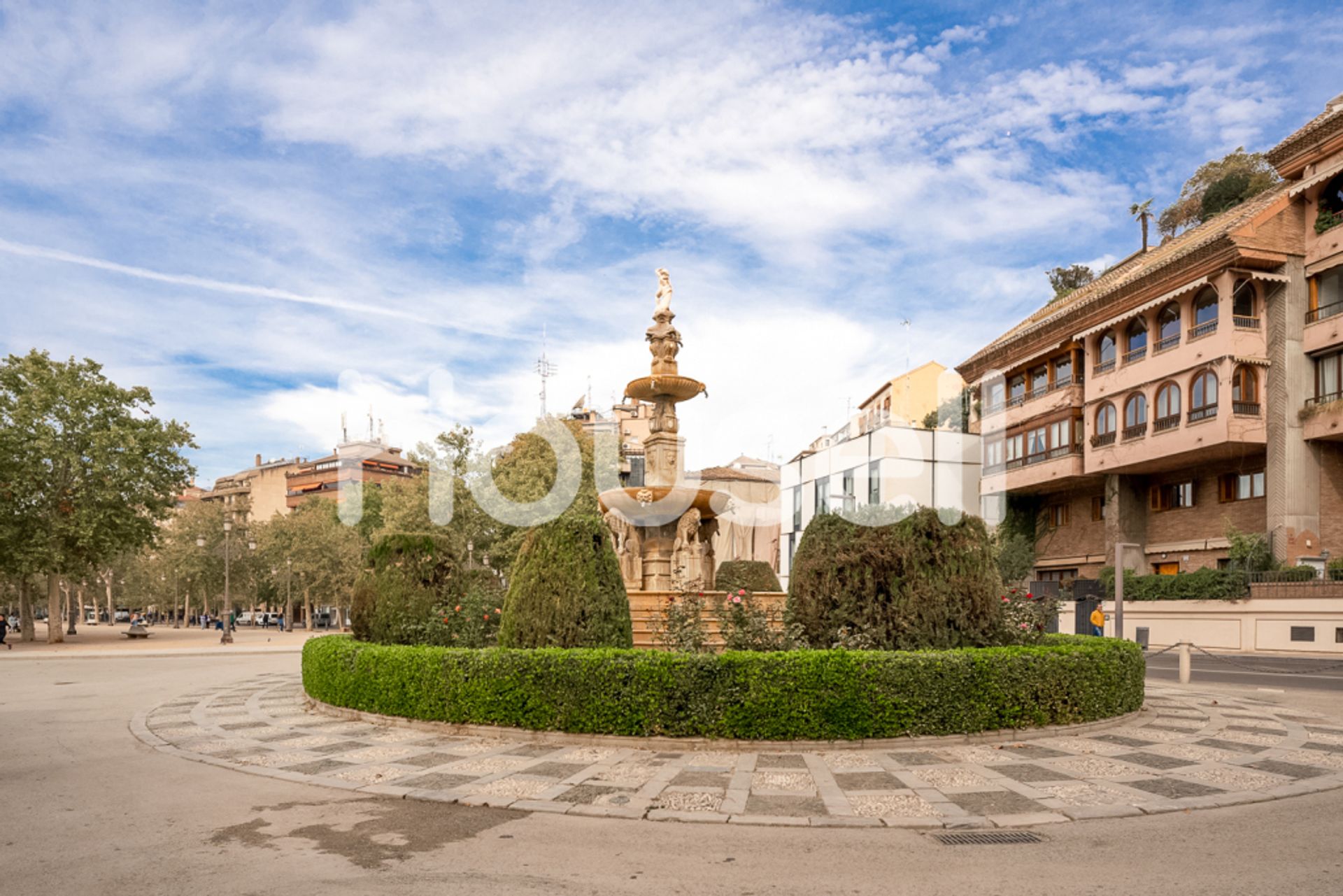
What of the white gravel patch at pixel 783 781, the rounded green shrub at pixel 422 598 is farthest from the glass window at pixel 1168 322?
the white gravel patch at pixel 783 781

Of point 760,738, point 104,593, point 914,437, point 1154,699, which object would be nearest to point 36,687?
point 760,738

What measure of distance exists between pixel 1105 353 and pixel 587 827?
35.2 m

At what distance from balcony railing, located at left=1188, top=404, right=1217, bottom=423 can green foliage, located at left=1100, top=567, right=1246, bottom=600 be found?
16.5 ft

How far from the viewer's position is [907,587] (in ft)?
36.9

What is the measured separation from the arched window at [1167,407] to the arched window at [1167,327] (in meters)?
1.46

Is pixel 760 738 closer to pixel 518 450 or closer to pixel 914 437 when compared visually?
pixel 518 450

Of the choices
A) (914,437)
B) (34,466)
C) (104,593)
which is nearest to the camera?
(34,466)

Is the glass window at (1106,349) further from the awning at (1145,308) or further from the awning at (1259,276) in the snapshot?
the awning at (1259,276)

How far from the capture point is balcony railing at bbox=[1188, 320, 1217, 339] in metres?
30.2

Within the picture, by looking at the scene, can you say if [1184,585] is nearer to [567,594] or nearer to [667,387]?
[667,387]

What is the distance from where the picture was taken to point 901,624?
36.2 ft

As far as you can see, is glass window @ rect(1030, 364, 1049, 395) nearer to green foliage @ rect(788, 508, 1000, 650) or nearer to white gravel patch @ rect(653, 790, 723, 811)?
green foliage @ rect(788, 508, 1000, 650)

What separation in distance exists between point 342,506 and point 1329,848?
59814mm

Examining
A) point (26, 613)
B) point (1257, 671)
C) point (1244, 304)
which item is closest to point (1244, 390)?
point (1244, 304)
